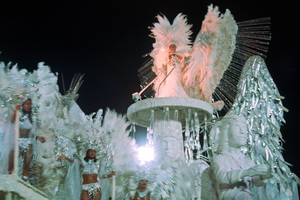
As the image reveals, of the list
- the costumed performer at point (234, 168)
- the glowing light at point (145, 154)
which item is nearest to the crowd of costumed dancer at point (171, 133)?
the costumed performer at point (234, 168)

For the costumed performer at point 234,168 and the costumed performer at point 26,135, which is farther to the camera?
the costumed performer at point 26,135

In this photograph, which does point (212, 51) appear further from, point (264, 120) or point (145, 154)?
point (145, 154)

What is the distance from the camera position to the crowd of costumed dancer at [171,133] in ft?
23.6

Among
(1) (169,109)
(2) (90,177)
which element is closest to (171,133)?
(1) (169,109)

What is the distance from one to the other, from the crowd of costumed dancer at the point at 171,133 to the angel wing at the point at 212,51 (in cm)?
3

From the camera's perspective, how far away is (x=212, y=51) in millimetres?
11930

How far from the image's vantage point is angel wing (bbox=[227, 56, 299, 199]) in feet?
35.1

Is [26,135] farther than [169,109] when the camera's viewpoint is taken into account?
No

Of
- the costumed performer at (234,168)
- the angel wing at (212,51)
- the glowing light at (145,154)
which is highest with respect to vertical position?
the angel wing at (212,51)

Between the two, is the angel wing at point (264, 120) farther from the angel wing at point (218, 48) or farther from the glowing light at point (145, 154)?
the glowing light at point (145, 154)

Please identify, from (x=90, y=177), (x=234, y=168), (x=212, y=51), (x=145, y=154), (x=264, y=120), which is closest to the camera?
(x=234, y=168)

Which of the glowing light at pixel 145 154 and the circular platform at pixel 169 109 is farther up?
the circular platform at pixel 169 109

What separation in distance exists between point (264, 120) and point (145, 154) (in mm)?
3259

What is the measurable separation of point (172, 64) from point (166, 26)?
3.75 feet
